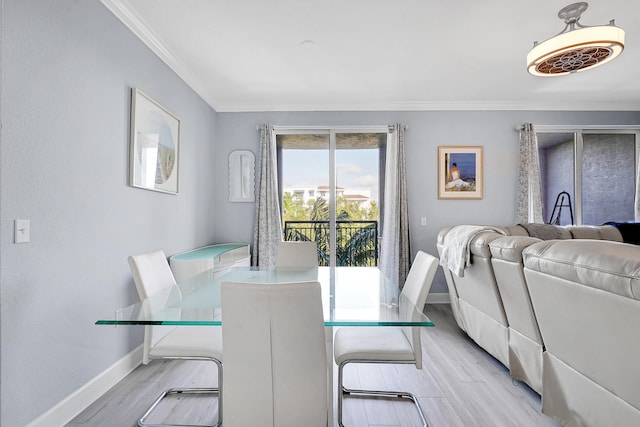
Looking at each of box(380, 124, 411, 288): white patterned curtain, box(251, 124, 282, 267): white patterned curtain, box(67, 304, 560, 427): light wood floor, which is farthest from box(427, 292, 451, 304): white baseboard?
box(251, 124, 282, 267): white patterned curtain

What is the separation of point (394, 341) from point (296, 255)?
4.20ft

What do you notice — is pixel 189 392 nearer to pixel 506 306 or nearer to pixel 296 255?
pixel 296 255

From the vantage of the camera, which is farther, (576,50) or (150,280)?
(576,50)

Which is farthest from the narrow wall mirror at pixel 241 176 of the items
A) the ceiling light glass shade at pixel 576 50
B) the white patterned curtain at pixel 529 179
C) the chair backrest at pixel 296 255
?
the white patterned curtain at pixel 529 179

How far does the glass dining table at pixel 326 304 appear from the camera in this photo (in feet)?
4.61

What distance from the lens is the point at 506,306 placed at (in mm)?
2141

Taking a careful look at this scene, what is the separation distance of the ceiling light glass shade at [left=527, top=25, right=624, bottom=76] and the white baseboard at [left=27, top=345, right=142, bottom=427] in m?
3.79

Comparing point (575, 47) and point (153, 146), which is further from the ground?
point (575, 47)

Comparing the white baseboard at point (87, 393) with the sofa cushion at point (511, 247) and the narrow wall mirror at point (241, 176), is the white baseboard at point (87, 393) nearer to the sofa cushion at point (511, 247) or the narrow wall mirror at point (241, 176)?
the narrow wall mirror at point (241, 176)

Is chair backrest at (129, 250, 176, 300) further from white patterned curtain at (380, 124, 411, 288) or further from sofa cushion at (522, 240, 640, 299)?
white patterned curtain at (380, 124, 411, 288)

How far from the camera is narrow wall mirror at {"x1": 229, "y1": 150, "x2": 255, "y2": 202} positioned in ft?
14.6

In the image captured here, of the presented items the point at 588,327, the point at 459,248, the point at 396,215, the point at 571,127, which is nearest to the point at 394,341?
the point at 588,327

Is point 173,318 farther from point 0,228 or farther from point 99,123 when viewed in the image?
point 99,123

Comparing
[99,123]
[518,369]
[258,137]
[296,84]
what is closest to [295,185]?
[258,137]
